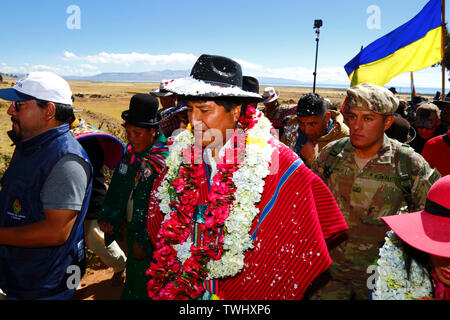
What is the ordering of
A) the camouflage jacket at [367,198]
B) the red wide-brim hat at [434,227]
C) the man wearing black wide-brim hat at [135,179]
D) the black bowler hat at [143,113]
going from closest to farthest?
the red wide-brim hat at [434,227]
the camouflage jacket at [367,198]
the man wearing black wide-brim hat at [135,179]
the black bowler hat at [143,113]

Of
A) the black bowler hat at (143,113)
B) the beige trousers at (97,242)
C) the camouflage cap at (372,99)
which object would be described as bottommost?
the beige trousers at (97,242)

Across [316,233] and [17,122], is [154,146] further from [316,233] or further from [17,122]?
[316,233]

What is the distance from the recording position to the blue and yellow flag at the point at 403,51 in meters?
6.41

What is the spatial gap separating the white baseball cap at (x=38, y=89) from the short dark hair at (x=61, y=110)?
3 centimetres

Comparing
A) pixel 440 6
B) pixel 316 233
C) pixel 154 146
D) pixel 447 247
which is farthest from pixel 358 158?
pixel 440 6

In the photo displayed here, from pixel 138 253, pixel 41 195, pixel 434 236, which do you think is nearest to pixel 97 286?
pixel 138 253

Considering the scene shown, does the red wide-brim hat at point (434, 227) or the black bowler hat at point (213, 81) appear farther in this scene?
the black bowler hat at point (213, 81)

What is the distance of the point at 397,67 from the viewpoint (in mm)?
6832

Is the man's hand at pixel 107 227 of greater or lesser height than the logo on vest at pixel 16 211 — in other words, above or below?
below

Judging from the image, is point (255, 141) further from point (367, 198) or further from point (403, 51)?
point (403, 51)

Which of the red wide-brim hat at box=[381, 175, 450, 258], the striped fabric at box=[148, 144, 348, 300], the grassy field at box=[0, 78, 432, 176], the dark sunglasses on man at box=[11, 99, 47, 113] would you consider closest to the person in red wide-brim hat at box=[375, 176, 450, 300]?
the red wide-brim hat at box=[381, 175, 450, 258]

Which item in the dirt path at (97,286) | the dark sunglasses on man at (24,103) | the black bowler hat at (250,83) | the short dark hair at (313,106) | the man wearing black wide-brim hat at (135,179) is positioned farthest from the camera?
the dirt path at (97,286)

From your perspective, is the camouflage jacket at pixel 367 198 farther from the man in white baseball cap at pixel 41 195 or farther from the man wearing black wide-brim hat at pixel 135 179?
the man in white baseball cap at pixel 41 195

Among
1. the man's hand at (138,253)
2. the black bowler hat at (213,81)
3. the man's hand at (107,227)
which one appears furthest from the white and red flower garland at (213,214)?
the man's hand at (107,227)
